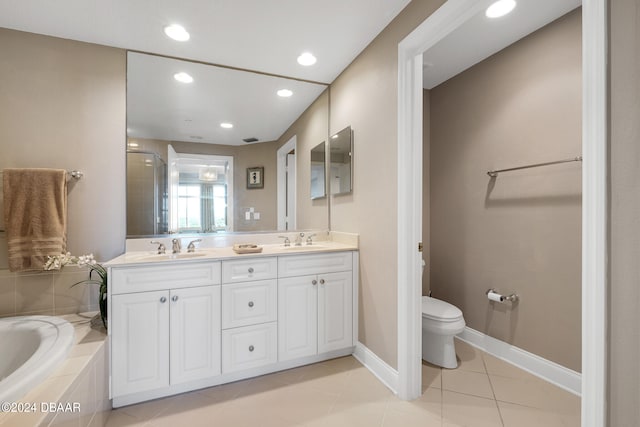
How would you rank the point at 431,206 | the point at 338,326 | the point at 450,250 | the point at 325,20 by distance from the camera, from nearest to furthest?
the point at 325,20
the point at 338,326
the point at 450,250
the point at 431,206

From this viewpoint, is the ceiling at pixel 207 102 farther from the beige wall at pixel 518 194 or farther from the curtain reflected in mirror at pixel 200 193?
the beige wall at pixel 518 194

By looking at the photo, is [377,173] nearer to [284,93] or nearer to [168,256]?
[284,93]

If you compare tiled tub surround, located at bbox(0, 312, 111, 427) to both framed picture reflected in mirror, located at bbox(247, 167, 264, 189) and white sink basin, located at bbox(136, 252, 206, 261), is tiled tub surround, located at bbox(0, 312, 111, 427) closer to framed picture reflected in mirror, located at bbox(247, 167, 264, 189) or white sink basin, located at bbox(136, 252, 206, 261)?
white sink basin, located at bbox(136, 252, 206, 261)

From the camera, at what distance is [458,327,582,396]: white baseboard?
5.67 ft

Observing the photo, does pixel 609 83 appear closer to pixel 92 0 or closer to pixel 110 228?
pixel 92 0

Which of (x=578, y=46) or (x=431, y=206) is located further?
(x=431, y=206)

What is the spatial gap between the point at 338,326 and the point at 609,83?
1953 mm

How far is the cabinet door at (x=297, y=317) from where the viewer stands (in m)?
1.94

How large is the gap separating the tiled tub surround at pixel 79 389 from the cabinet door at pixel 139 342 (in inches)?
2.6

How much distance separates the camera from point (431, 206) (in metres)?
2.85

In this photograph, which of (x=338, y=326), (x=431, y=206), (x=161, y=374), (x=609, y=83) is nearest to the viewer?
(x=609, y=83)

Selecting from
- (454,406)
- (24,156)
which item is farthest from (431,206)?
(24,156)

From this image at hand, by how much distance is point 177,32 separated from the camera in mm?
1832

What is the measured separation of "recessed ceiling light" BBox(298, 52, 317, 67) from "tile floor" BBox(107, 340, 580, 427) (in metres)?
2.42
